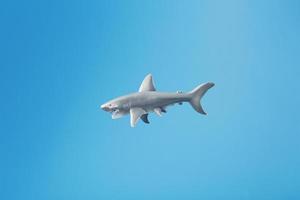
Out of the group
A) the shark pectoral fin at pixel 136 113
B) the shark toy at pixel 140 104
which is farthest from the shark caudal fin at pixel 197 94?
the shark pectoral fin at pixel 136 113

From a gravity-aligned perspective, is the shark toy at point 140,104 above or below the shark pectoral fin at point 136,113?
above

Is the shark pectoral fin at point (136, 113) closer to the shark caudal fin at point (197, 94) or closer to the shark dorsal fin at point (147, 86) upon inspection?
the shark dorsal fin at point (147, 86)

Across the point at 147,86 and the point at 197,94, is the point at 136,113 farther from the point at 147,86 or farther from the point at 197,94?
the point at 197,94

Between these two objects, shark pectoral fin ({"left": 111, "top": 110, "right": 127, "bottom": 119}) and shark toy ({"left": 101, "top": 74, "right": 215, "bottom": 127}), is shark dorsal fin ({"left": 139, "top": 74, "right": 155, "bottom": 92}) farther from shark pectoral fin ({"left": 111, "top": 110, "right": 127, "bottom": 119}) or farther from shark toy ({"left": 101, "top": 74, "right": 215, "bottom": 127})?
shark pectoral fin ({"left": 111, "top": 110, "right": 127, "bottom": 119})

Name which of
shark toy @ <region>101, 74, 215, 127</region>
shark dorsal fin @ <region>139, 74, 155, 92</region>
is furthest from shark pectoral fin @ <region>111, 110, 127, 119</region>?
shark dorsal fin @ <region>139, 74, 155, 92</region>

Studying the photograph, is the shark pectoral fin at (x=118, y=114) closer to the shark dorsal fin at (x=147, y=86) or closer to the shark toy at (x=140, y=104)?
the shark toy at (x=140, y=104)

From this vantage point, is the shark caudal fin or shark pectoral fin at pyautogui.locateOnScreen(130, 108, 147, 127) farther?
the shark caudal fin

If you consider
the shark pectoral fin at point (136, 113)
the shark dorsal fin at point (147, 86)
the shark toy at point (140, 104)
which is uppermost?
the shark dorsal fin at point (147, 86)

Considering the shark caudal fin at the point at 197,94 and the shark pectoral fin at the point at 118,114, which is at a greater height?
the shark caudal fin at the point at 197,94

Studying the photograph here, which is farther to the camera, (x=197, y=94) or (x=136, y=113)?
(x=197, y=94)

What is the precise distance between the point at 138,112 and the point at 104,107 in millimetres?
178

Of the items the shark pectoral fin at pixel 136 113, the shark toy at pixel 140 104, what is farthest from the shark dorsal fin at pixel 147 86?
the shark pectoral fin at pixel 136 113

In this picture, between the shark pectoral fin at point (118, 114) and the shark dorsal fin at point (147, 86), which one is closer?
the shark pectoral fin at point (118, 114)

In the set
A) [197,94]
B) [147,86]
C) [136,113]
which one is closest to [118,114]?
[136,113]
